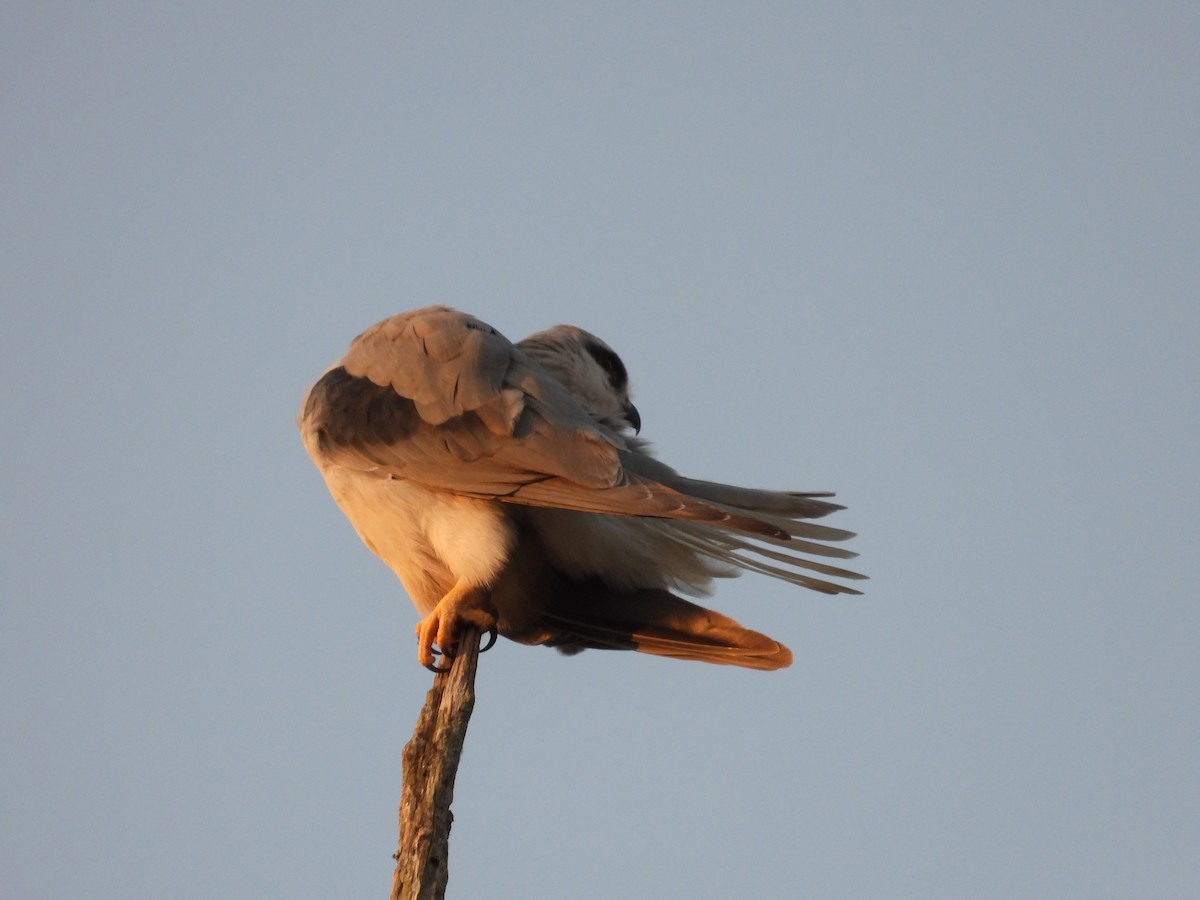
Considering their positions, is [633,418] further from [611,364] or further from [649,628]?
[649,628]

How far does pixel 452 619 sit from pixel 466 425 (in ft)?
2.38

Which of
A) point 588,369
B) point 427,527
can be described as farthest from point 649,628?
point 588,369

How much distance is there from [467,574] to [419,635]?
0.32 m

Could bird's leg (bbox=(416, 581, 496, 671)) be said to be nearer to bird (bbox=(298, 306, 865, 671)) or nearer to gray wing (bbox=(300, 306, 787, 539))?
bird (bbox=(298, 306, 865, 671))

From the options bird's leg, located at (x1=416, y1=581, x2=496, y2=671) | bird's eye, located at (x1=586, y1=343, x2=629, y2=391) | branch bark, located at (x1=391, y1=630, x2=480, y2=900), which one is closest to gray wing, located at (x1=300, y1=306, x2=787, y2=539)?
bird's leg, located at (x1=416, y1=581, x2=496, y2=671)

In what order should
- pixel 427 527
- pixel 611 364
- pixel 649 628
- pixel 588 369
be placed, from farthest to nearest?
pixel 611 364 → pixel 588 369 → pixel 649 628 → pixel 427 527

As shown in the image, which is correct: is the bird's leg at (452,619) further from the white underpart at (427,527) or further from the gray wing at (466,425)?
the gray wing at (466,425)

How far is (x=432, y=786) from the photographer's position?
3764mm

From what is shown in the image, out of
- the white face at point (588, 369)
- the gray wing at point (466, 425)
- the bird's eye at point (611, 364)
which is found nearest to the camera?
the gray wing at point (466, 425)

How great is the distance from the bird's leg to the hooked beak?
141cm

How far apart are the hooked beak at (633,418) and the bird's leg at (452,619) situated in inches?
55.6

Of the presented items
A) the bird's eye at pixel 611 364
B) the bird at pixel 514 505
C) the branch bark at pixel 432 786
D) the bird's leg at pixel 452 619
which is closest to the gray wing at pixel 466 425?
the bird at pixel 514 505

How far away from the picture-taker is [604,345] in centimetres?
597

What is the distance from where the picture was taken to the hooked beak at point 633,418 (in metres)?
5.85
